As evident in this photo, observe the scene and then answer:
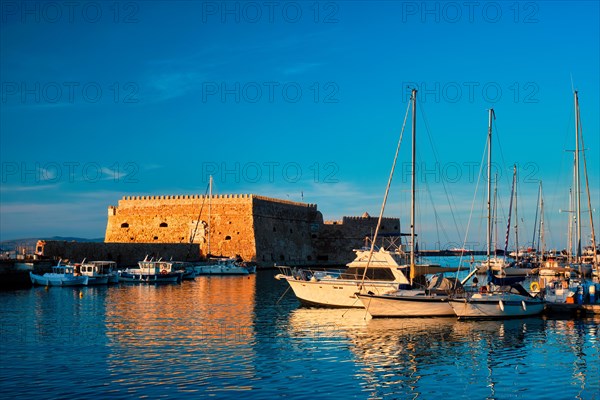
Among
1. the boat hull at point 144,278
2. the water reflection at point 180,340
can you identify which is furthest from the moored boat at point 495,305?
the boat hull at point 144,278

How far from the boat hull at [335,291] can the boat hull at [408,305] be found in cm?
170

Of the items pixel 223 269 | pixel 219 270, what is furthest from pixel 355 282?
pixel 219 270

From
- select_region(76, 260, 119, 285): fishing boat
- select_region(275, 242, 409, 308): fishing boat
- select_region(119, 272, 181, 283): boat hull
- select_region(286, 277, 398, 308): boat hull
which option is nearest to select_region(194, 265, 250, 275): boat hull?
select_region(119, 272, 181, 283): boat hull

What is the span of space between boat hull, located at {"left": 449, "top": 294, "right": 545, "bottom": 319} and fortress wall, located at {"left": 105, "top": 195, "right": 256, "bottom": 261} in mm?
34325

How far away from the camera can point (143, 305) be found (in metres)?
25.7

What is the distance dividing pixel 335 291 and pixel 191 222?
33.0 metres

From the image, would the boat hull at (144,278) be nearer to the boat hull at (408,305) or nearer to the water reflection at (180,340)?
the water reflection at (180,340)

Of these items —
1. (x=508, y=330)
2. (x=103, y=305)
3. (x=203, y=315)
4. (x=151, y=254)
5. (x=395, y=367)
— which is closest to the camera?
(x=395, y=367)

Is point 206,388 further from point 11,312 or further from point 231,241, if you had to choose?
point 231,241

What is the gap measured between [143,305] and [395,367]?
13.9 metres

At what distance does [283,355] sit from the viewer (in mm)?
15469

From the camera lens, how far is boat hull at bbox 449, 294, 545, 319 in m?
20.7

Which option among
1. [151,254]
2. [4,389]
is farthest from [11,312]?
[151,254]

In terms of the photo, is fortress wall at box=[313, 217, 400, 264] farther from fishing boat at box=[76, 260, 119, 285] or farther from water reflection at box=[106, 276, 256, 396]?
water reflection at box=[106, 276, 256, 396]
